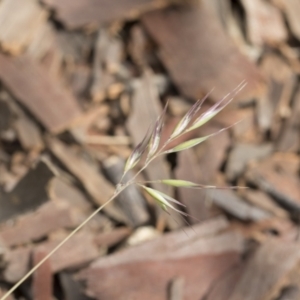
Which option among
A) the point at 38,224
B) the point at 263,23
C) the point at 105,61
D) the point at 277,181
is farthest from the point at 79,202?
the point at 263,23

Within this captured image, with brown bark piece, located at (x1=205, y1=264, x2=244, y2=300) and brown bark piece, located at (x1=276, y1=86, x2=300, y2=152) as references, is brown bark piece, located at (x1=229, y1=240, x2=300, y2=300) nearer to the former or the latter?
brown bark piece, located at (x1=205, y1=264, x2=244, y2=300)

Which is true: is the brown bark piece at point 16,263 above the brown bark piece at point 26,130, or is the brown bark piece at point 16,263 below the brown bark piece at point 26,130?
below

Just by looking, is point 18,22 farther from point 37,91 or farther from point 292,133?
point 292,133

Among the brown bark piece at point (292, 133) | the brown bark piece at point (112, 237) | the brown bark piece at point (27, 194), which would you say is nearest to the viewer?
the brown bark piece at point (27, 194)

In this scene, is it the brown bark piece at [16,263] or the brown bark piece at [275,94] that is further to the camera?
the brown bark piece at [275,94]

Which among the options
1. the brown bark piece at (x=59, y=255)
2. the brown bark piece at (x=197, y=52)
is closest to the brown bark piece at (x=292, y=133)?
the brown bark piece at (x=197, y=52)

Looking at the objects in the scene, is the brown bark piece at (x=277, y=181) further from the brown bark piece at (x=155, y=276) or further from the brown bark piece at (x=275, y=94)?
the brown bark piece at (x=155, y=276)

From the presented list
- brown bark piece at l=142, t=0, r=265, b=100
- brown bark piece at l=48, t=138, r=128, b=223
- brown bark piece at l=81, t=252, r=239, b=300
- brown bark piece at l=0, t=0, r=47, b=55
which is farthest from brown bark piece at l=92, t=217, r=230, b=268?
brown bark piece at l=0, t=0, r=47, b=55

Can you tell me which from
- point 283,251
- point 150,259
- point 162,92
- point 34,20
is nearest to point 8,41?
point 34,20
